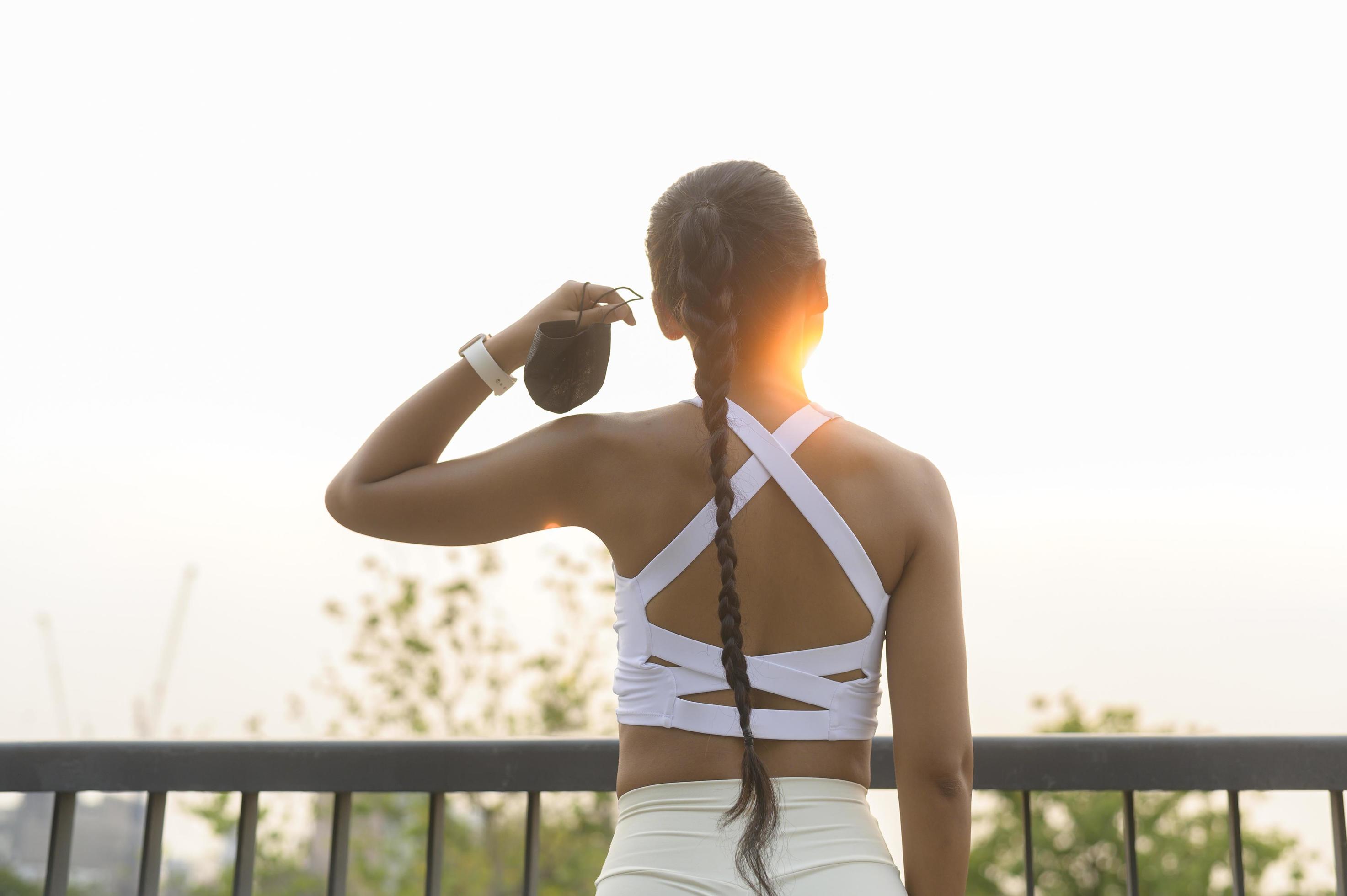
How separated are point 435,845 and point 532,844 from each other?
6.6 inches

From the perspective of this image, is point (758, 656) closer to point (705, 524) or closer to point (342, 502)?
point (705, 524)

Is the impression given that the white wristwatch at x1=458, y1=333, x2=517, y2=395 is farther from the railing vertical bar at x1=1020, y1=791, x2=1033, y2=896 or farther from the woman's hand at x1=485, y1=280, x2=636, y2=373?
the railing vertical bar at x1=1020, y1=791, x2=1033, y2=896

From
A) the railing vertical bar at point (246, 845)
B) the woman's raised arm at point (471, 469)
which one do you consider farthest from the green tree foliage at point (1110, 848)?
the woman's raised arm at point (471, 469)

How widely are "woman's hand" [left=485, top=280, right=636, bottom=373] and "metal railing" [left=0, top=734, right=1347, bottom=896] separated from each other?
76 centimetres

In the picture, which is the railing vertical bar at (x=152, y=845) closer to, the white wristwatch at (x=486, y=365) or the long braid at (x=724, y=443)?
Result: the white wristwatch at (x=486, y=365)

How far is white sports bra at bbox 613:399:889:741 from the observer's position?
1031 mm

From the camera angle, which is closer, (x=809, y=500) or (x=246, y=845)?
(x=809, y=500)

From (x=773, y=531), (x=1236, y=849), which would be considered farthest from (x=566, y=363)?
(x=1236, y=849)

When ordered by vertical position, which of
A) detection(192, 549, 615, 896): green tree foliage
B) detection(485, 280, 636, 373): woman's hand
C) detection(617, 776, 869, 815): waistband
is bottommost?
detection(192, 549, 615, 896): green tree foliage

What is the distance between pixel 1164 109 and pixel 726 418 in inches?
221

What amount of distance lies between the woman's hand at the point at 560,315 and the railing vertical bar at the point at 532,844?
0.84 metres

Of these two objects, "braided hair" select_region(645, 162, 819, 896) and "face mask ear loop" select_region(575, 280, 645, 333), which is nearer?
"braided hair" select_region(645, 162, 819, 896)

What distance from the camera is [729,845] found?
3.22 feet

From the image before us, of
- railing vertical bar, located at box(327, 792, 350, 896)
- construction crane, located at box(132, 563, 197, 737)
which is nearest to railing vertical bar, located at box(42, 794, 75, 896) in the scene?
railing vertical bar, located at box(327, 792, 350, 896)
